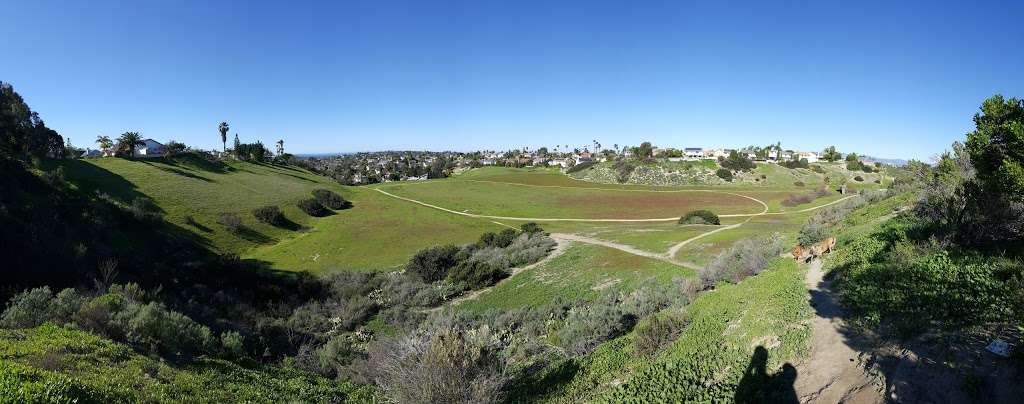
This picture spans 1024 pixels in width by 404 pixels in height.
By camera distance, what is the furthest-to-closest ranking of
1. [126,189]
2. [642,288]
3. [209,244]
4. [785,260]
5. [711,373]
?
[126,189], [209,244], [642,288], [785,260], [711,373]

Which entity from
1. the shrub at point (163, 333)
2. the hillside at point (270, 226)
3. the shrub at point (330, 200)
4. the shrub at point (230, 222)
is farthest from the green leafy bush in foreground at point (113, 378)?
the shrub at point (330, 200)

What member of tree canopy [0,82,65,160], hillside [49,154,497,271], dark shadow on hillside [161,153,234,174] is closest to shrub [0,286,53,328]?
hillside [49,154,497,271]

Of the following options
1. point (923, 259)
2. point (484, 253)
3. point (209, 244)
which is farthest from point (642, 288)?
point (209, 244)

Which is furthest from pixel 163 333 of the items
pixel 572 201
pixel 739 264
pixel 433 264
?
pixel 572 201

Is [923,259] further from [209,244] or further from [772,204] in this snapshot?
[772,204]

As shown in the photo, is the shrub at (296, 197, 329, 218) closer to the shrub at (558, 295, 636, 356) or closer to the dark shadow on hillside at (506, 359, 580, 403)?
the shrub at (558, 295, 636, 356)

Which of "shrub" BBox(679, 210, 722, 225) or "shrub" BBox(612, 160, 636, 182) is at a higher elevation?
"shrub" BBox(612, 160, 636, 182)
